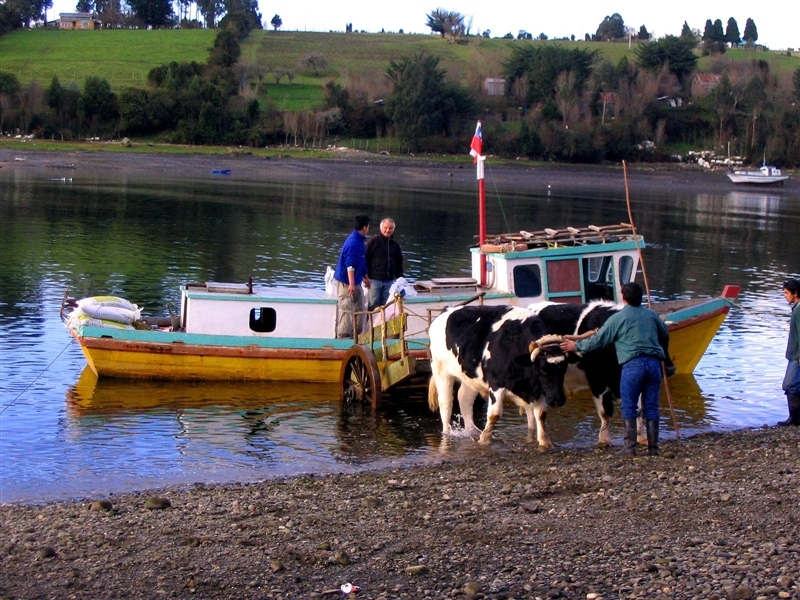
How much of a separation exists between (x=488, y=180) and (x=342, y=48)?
214 feet

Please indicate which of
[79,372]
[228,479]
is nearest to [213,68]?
[79,372]

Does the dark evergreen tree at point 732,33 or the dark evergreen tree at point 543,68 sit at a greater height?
the dark evergreen tree at point 732,33

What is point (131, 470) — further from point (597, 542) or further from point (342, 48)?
point (342, 48)

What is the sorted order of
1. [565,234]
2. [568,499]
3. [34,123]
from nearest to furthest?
[568,499] → [565,234] → [34,123]

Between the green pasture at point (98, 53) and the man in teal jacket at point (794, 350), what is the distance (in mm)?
86366

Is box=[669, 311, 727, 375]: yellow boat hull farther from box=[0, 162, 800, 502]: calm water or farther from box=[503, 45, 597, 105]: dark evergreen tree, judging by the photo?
box=[503, 45, 597, 105]: dark evergreen tree

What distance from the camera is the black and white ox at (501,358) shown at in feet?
39.3

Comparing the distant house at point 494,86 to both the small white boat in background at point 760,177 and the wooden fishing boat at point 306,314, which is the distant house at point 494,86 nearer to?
the small white boat in background at point 760,177

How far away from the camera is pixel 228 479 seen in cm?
1230

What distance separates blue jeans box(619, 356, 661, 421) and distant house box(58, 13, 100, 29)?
144 m

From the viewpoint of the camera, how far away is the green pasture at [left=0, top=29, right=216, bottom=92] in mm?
101500

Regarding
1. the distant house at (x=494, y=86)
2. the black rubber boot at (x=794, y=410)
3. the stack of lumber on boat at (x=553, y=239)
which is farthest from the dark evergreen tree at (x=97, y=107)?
the black rubber boot at (x=794, y=410)

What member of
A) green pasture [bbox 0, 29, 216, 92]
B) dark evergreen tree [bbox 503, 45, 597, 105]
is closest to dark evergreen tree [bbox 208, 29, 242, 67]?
green pasture [bbox 0, 29, 216, 92]

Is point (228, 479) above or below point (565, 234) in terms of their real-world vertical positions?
below
